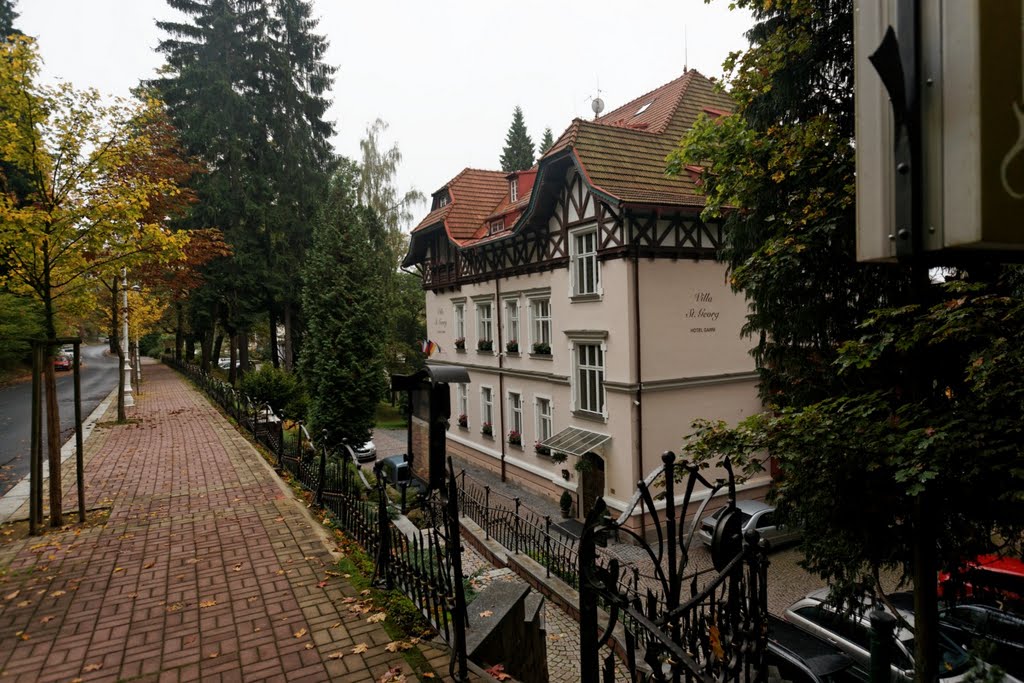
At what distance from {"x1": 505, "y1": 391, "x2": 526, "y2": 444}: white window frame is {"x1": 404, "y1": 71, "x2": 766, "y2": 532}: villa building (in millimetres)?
52

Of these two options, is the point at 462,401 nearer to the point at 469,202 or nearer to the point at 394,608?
the point at 469,202

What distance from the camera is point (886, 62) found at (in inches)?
63.4

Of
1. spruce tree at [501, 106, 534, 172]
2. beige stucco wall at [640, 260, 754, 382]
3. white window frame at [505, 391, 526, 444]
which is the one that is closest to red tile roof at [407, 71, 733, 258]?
beige stucco wall at [640, 260, 754, 382]

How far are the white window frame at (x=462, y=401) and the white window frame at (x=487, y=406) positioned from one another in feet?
4.00

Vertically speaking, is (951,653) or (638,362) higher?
(638,362)

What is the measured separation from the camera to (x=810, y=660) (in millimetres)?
7535

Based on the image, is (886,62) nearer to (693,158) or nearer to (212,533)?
(693,158)

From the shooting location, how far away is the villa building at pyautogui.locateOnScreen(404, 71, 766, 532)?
1550 cm

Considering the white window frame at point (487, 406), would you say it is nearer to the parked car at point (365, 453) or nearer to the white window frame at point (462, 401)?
the white window frame at point (462, 401)

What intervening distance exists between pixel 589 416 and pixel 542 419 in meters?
3.14

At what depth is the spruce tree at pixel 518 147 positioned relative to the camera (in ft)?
173

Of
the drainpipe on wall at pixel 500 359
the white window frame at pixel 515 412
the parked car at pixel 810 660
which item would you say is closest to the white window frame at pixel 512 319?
the drainpipe on wall at pixel 500 359

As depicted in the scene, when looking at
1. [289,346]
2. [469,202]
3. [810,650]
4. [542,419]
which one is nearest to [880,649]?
[810,650]

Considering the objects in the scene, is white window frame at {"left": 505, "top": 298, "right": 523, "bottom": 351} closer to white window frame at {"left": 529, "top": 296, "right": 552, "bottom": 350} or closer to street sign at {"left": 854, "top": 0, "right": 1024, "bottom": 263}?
white window frame at {"left": 529, "top": 296, "right": 552, "bottom": 350}
